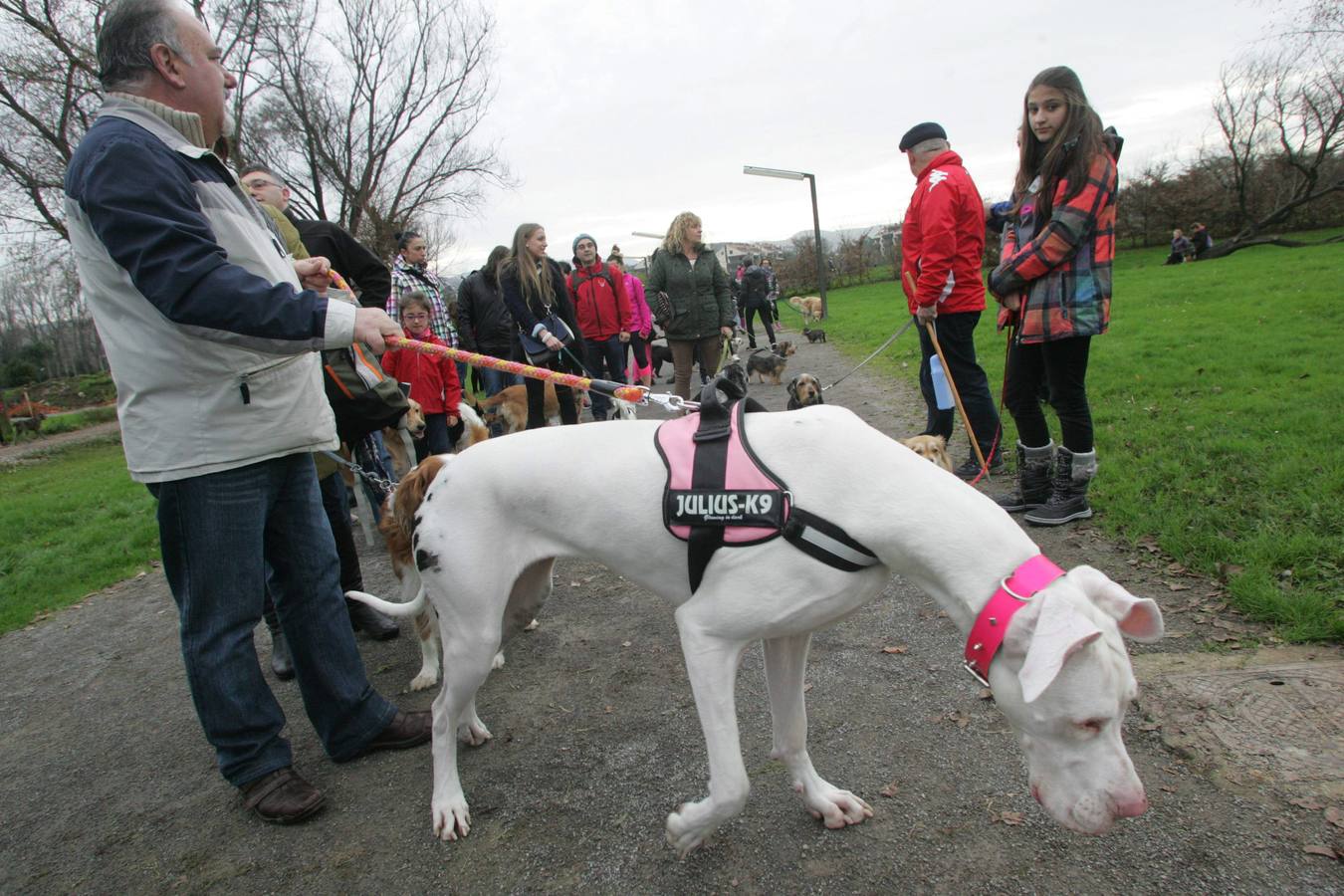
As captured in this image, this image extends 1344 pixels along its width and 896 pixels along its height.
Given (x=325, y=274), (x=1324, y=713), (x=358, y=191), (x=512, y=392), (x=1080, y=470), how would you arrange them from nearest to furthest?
(x=1324, y=713)
(x=325, y=274)
(x=1080, y=470)
(x=512, y=392)
(x=358, y=191)

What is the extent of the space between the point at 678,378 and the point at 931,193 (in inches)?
150

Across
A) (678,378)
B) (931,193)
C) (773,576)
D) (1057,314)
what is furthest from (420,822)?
(678,378)

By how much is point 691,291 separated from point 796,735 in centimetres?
600

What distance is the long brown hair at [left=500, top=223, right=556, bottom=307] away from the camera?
687cm

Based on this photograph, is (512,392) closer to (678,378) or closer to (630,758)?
(678,378)

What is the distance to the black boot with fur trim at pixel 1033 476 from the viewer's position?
443cm

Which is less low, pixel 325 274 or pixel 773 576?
pixel 325 274

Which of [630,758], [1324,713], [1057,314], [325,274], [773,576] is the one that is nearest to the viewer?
[773,576]

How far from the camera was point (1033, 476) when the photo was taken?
448 cm

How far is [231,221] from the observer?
85.9 inches

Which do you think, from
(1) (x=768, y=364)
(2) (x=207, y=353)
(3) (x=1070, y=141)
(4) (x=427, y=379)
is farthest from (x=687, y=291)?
(2) (x=207, y=353)

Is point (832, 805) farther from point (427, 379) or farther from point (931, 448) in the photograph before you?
point (427, 379)

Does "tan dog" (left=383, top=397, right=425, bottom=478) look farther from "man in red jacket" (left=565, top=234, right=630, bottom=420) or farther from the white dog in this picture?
the white dog

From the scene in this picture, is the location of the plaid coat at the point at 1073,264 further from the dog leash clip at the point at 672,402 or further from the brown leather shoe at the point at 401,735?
the brown leather shoe at the point at 401,735
